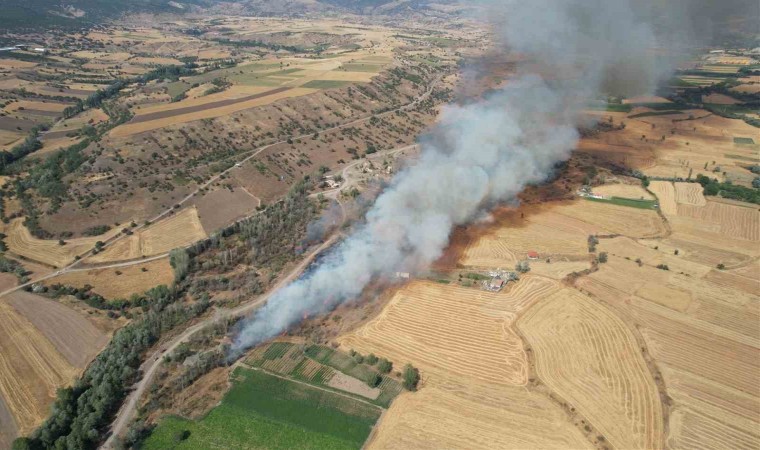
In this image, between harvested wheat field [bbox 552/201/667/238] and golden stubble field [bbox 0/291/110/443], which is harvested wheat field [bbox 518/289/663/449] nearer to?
harvested wheat field [bbox 552/201/667/238]

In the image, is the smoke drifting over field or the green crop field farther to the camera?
the smoke drifting over field

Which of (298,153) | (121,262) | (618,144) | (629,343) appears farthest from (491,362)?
(618,144)

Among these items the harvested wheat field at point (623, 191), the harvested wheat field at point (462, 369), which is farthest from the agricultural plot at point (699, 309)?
the harvested wheat field at point (462, 369)

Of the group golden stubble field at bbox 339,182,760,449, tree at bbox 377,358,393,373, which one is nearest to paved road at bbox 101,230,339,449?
golden stubble field at bbox 339,182,760,449

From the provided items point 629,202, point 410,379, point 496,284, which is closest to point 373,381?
point 410,379

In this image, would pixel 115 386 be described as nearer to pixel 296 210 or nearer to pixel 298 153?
pixel 296 210

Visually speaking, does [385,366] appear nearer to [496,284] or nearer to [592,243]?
[496,284]

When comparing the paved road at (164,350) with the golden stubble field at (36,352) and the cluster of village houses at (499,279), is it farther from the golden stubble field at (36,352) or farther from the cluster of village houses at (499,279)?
A: the cluster of village houses at (499,279)
